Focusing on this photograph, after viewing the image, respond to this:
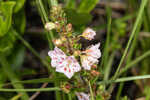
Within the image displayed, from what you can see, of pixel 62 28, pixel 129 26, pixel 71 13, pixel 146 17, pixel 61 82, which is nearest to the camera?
pixel 62 28

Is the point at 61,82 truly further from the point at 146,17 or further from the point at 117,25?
the point at 117,25

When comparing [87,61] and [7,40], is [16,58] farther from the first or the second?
[87,61]

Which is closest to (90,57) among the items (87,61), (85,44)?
(87,61)

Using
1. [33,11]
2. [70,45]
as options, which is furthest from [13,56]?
[70,45]

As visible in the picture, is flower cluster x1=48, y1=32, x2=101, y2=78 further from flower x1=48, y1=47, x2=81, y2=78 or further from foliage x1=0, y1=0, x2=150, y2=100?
foliage x1=0, y1=0, x2=150, y2=100

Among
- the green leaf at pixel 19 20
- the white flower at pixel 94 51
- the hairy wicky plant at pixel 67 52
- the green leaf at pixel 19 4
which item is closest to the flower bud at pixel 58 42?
the hairy wicky plant at pixel 67 52
